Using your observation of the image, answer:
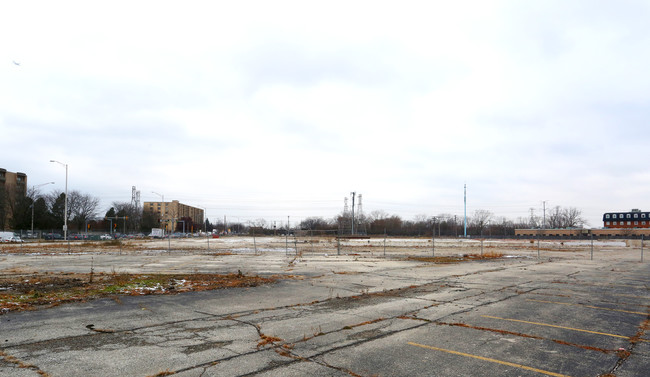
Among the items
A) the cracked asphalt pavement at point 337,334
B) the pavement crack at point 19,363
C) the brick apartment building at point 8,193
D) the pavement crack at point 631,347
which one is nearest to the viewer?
the pavement crack at point 19,363

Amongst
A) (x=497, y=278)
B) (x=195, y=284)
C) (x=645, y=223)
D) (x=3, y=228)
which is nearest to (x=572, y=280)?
(x=497, y=278)

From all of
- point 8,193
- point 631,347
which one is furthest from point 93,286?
point 8,193

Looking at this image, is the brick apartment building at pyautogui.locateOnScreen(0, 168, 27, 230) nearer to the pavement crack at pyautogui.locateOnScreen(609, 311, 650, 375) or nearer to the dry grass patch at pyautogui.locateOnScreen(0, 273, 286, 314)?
the dry grass patch at pyautogui.locateOnScreen(0, 273, 286, 314)

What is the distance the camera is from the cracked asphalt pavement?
19.3 feet

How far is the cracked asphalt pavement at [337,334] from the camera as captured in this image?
588 centimetres

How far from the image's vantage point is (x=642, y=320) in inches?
365

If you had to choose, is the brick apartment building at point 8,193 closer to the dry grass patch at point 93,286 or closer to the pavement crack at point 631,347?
the dry grass patch at point 93,286

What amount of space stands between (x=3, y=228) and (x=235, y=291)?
363 ft

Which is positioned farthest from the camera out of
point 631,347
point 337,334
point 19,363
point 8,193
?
point 8,193

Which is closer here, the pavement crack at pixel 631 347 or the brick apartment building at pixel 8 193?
the pavement crack at pixel 631 347

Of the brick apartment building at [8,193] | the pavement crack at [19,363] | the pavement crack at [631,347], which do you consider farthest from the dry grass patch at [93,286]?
the brick apartment building at [8,193]

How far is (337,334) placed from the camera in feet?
25.4

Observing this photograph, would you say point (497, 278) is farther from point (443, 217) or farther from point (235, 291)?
point (443, 217)

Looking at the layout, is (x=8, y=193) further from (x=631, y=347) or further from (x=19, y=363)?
(x=631, y=347)
